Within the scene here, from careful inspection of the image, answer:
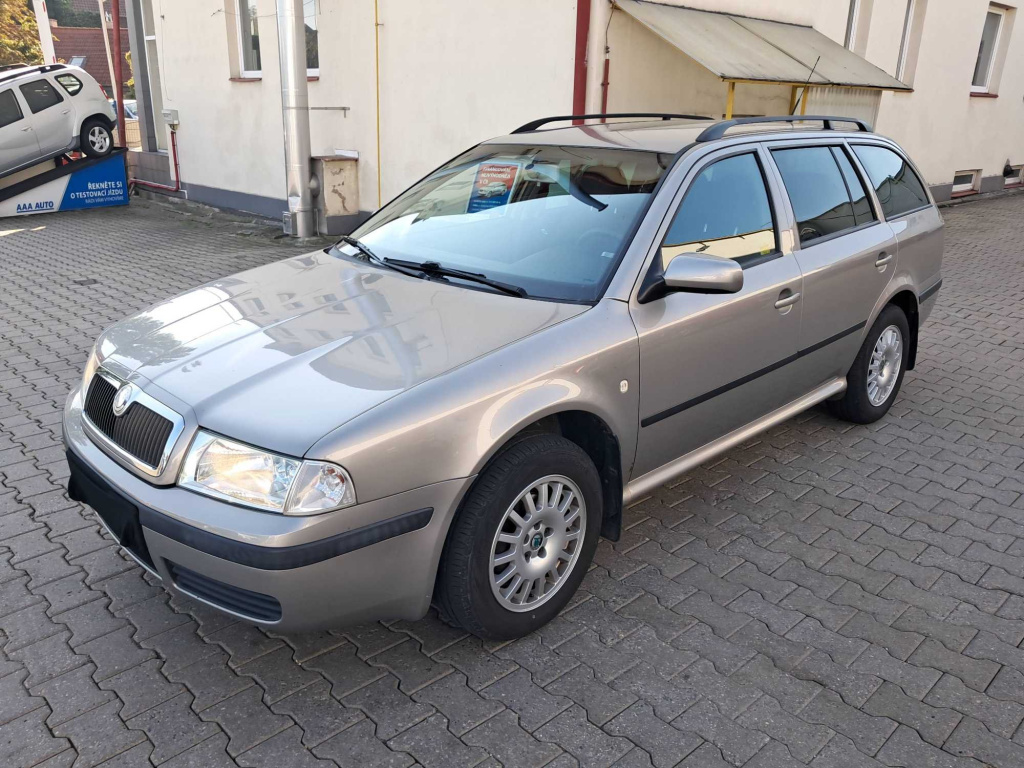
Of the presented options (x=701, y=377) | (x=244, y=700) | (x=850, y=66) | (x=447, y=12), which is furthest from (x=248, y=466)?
(x=850, y=66)

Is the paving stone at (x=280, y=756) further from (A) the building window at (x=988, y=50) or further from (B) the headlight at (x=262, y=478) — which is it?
(A) the building window at (x=988, y=50)

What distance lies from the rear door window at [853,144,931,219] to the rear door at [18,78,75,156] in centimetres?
1304

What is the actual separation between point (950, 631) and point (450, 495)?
198 centimetres

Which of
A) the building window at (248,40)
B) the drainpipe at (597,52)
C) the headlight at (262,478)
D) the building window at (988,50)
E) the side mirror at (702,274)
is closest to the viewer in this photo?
the headlight at (262,478)

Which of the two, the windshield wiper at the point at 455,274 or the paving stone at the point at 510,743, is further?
the windshield wiper at the point at 455,274

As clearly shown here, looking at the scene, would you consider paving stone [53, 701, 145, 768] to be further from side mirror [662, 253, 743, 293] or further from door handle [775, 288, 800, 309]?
door handle [775, 288, 800, 309]

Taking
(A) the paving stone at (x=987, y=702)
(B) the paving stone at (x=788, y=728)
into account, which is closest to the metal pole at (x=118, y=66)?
(B) the paving stone at (x=788, y=728)

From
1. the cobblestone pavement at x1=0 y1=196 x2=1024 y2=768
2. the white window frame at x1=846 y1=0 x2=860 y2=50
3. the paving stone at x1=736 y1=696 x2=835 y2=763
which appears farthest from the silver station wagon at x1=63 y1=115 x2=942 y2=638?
the white window frame at x1=846 y1=0 x2=860 y2=50

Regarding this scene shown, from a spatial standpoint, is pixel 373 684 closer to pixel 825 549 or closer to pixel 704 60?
pixel 825 549

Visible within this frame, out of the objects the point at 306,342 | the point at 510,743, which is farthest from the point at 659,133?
the point at 510,743

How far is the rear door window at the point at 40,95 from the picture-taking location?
1322cm

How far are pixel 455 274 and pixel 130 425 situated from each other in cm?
135

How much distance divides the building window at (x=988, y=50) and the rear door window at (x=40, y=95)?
15647 millimetres

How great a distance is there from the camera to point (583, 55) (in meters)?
8.41
